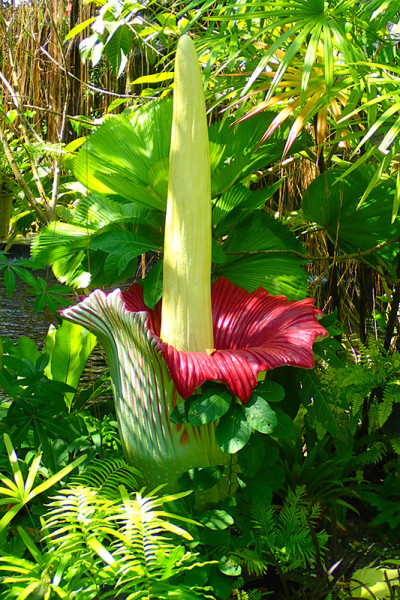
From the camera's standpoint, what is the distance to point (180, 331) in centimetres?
122

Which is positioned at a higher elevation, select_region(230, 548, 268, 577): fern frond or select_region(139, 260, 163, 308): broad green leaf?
select_region(139, 260, 163, 308): broad green leaf

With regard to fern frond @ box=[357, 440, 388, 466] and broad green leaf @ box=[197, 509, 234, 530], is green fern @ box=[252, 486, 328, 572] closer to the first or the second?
broad green leaf @ box=[197, 509, 234, 530]

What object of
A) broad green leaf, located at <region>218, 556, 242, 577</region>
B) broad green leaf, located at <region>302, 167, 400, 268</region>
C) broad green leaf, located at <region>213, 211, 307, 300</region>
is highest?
broad green leaf, located at <region>302, 167, 400, 268</region>

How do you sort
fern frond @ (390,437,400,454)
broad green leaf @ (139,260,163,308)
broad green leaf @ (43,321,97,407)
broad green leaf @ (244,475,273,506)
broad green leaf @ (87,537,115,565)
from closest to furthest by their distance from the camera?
broad green leaf @ (87,537,115,565), broad green leaf @ (244,475,273,506), broad green leaf @ (139,260,163,308), fern frond @ (390,437,400,454), broad green leaf @ (43,321,97,407)

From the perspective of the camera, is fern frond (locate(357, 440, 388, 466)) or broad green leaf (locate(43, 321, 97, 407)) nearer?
fern frond (locate(357, 440, 388, 466))

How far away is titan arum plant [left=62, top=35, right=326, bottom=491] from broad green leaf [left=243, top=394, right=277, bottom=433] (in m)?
0.03

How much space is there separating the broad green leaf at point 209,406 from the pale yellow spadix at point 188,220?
14cm

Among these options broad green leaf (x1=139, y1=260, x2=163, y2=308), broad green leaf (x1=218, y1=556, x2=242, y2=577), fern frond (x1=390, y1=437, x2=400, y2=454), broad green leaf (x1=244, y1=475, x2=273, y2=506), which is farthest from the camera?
fern frond (x1=390, y1=437, x2=400, y2=454)

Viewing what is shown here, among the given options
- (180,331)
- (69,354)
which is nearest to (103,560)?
(180,331)

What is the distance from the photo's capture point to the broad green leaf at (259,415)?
1.06m

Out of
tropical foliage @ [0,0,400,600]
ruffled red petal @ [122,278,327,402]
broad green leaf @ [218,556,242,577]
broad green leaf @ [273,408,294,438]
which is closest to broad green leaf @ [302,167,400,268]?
tropical foliage @ [0,0,400,600]

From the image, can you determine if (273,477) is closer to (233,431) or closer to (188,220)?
(233,431)

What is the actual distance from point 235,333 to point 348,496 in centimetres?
53

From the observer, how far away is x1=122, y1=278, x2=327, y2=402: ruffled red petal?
3.56 feet
